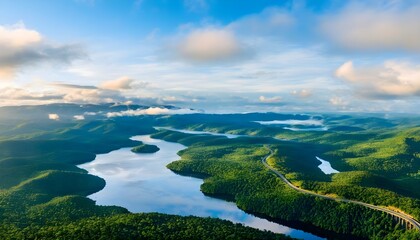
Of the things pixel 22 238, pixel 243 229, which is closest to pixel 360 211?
pixel 243 229

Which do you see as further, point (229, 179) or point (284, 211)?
point (229, 179)

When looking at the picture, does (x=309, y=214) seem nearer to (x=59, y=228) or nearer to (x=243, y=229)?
(x=243, y=229)

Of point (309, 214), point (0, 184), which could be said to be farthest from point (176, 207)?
point (0, 184)

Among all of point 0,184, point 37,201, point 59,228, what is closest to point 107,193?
point 37,201

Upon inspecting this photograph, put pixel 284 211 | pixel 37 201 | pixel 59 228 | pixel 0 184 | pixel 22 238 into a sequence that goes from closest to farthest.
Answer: pixel 22 238, pixel 59 228, pixel 284 211, pixel 37 201, pixel 0 184

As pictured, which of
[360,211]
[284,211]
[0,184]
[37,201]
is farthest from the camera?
[0,184]

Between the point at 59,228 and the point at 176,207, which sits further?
the point at 176,207

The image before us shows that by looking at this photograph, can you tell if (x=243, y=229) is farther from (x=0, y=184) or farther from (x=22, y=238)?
(x=0, y=184)

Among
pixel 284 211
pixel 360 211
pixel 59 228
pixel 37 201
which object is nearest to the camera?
pixel 59 228

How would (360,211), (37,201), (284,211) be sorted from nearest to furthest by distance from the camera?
(360,211) < (284,211) < (37,201)
